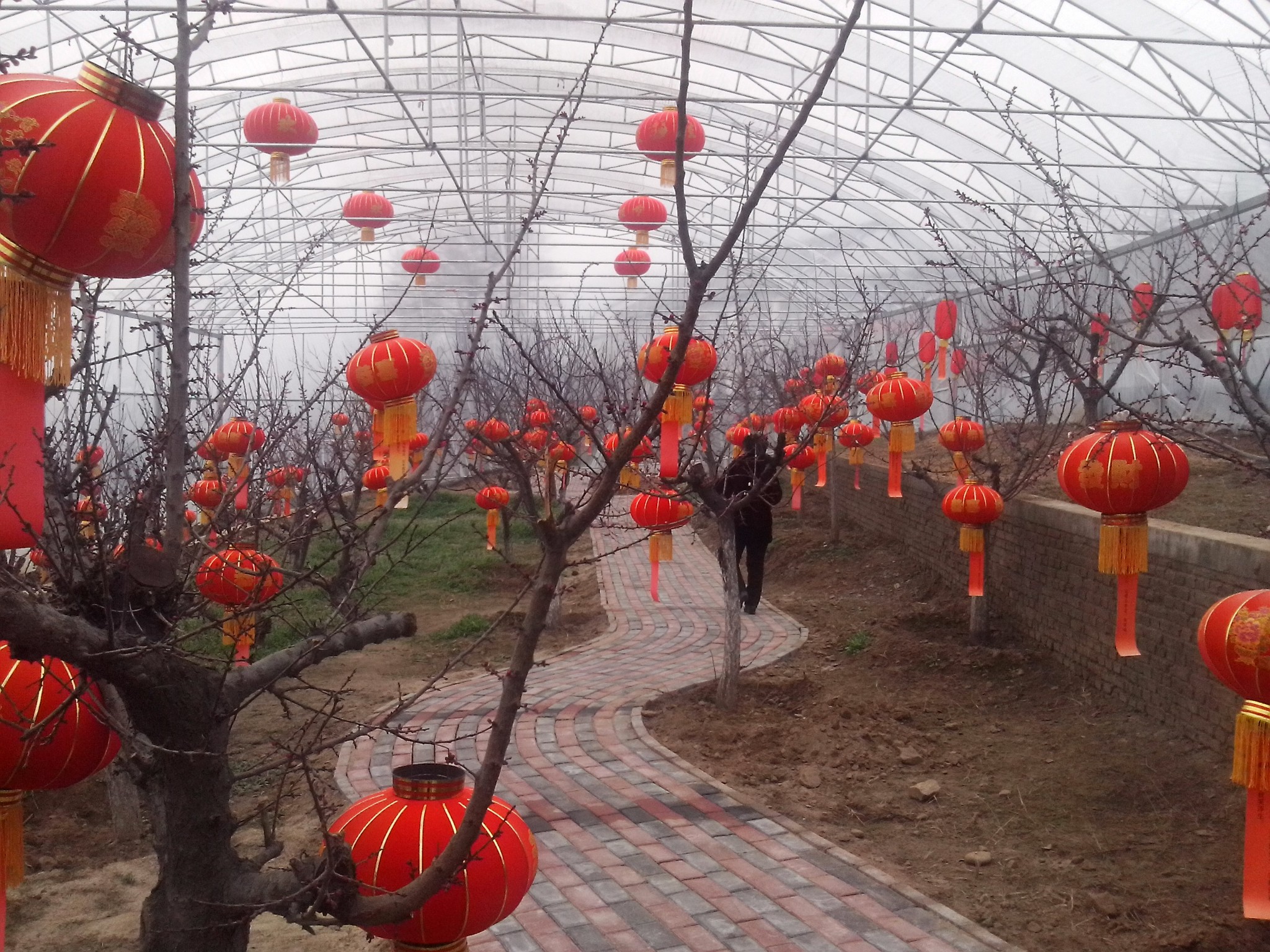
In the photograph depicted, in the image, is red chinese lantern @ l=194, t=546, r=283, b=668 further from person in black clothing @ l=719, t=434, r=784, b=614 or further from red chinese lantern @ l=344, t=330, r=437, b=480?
person in black clothing @ l=719, t=434, r=784, b=614

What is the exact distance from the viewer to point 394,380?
527 cm

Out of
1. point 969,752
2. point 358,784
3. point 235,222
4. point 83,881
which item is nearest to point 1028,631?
point 969,752

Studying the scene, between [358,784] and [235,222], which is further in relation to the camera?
[235,222]

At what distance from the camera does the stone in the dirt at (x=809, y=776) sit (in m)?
5.68

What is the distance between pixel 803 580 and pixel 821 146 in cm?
749

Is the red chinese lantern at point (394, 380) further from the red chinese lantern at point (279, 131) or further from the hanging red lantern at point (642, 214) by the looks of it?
the hanging red lantern at point (642, 214)

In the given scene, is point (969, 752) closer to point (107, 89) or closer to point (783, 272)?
point (107, 89)

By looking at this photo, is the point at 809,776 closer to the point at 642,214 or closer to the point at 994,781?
the point at 994,781

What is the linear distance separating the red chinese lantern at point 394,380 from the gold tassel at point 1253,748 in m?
3.78

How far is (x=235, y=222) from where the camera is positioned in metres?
20.2

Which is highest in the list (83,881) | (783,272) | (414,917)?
(783,272)

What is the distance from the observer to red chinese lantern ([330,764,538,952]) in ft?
8.20

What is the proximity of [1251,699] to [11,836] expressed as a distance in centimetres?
365

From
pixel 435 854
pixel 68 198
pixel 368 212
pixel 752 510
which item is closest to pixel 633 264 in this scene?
pixel 368 212
